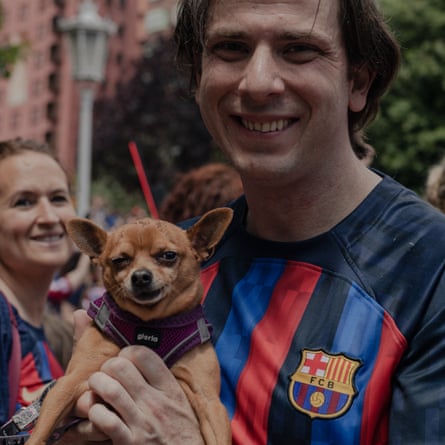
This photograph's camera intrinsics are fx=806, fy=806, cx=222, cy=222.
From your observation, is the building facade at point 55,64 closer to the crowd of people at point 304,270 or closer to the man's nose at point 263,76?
the crowd of people at point 304,270

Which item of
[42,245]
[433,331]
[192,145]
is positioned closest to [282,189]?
[433,331]

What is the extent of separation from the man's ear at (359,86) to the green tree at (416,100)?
2411cm

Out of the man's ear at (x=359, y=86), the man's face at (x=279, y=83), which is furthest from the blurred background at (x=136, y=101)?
the man's face at (x=279, y=83)

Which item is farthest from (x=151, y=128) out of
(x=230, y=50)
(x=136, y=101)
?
(x=230, y=50)

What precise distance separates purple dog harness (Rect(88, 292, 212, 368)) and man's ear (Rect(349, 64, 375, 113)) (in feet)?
3.33

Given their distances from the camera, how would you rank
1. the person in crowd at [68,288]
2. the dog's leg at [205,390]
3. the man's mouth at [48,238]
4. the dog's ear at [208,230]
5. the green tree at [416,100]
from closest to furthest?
the dog's leg at [205,390] < the dog's ear at [208,230] < the man's mouth at [48,238] < the person in crowd at [68,288] < the green tree at [416,100]

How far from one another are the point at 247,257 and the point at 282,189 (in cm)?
29

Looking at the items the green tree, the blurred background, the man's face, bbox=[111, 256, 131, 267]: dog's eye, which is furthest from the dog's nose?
the green tree

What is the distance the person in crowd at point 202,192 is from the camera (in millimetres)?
5855

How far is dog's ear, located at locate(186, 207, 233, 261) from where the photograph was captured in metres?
3.09

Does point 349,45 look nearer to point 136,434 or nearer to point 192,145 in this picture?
point 136,434

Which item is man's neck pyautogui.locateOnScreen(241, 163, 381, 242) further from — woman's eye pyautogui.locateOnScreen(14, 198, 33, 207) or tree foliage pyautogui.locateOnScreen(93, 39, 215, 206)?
tree foliage pyautogui.locateOnScreen(93, 39, 215, 206)

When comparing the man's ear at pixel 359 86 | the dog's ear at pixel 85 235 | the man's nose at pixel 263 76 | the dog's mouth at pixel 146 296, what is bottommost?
the dog's mouth at pixel 146 296

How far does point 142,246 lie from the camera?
2953mm
